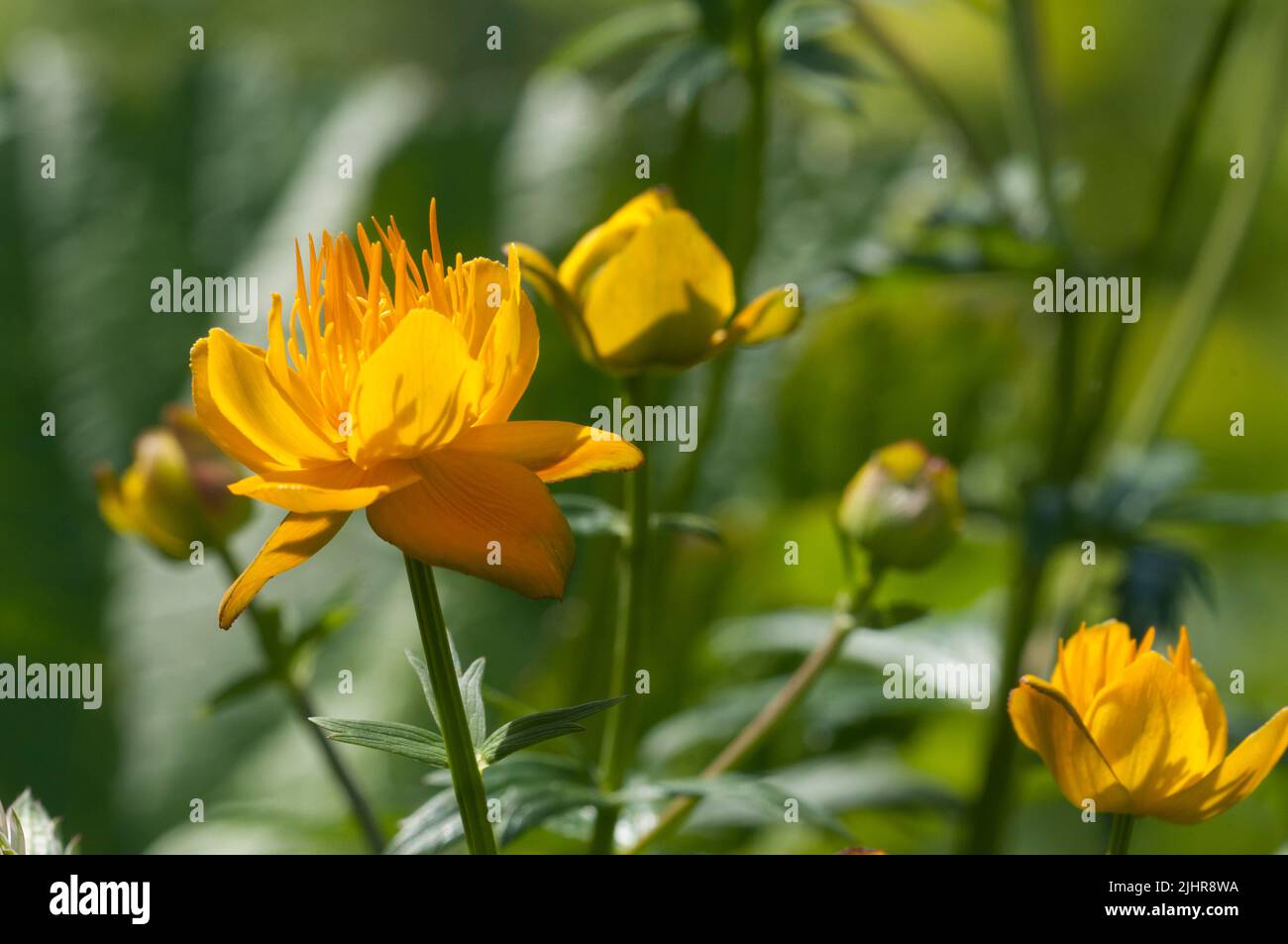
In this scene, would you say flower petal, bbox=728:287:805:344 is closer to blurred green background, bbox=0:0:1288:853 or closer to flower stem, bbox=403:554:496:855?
flower stem, bbox=403:554:496:855

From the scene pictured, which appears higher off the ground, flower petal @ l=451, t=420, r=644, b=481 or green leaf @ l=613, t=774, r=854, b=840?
flower petal @ l=451, t=420, r=644, b=481

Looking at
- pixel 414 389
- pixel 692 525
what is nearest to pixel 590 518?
pixel 692 525

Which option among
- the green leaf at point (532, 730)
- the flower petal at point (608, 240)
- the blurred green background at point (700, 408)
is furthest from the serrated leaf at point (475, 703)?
the blurred green background at point (700, 408)

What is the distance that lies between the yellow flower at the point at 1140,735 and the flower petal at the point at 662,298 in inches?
5.0

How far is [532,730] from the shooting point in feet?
0.98

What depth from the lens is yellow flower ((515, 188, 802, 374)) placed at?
1.16 feet

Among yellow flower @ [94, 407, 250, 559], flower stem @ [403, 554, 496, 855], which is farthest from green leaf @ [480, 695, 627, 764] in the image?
yellow flower @ [94, 407, 250, 559]

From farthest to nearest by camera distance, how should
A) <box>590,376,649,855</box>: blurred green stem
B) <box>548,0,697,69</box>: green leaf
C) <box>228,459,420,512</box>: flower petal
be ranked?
<box>548,0,697,69</box>: green leaf < <box>590,376,649,855</box>: blurred green stem < <box>228,459,420,512</box>: flower petal

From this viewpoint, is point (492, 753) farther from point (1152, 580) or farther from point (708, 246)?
point (1152, 580)

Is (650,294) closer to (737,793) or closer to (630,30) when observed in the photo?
(737,793)

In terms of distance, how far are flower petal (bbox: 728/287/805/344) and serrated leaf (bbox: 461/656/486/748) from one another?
121mm

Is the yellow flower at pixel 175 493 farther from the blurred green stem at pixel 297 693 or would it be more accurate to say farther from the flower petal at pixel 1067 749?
the flower petal at pixel 1067 749
